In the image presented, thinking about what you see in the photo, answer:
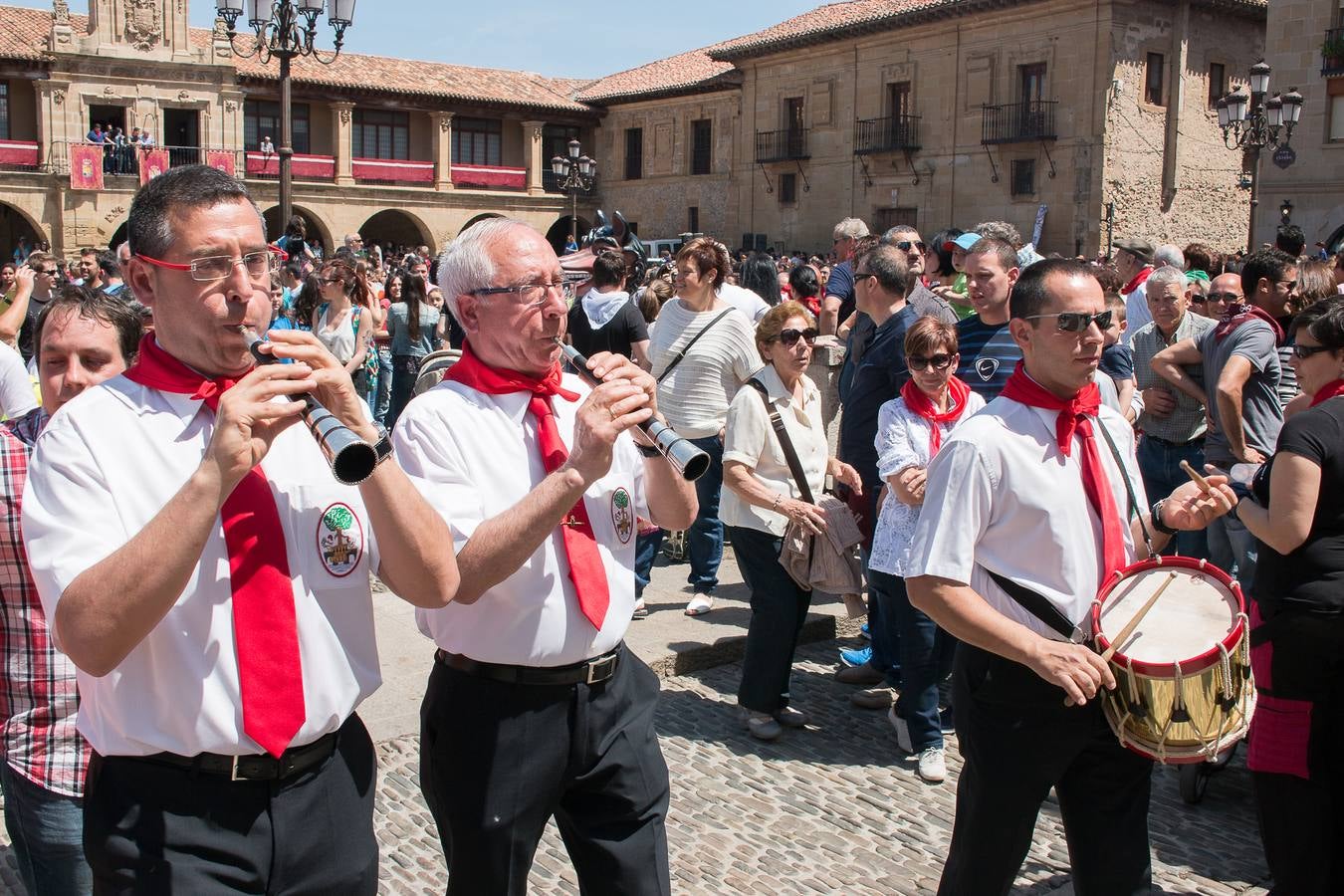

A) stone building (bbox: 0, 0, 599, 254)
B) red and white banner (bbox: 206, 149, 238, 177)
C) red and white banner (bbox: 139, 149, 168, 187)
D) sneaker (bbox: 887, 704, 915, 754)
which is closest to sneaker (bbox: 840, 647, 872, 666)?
sneaker (bbox: 887, 704, 915, 754)

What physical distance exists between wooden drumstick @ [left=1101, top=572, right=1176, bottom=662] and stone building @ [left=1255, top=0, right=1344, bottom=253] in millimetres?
25993

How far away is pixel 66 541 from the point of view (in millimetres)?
1991

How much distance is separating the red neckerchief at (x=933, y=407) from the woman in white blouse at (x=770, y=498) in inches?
21.9

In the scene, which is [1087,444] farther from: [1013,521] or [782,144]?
[782,144]

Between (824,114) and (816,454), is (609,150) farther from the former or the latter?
(816,454)

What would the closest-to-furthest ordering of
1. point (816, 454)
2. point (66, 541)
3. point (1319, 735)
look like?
1. point (66, 541)
2. point (1319, 735)
3. point (816, 454)

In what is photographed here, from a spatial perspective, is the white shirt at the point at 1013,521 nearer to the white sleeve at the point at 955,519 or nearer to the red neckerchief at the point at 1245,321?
the white sleeve at the point at 955,519

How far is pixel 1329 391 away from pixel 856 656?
Result: 2.87 m

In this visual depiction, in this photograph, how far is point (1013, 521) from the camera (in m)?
3.04

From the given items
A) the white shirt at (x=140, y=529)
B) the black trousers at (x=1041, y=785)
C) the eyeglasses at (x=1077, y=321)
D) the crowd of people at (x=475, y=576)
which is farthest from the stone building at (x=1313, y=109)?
the white shirt at (x=140, y=529)

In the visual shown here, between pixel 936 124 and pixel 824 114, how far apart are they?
4396 mm

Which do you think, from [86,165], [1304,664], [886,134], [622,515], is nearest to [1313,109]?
[886,134]

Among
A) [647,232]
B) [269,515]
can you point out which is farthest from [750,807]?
[647,232]

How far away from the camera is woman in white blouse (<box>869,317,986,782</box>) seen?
4742 millimetres
